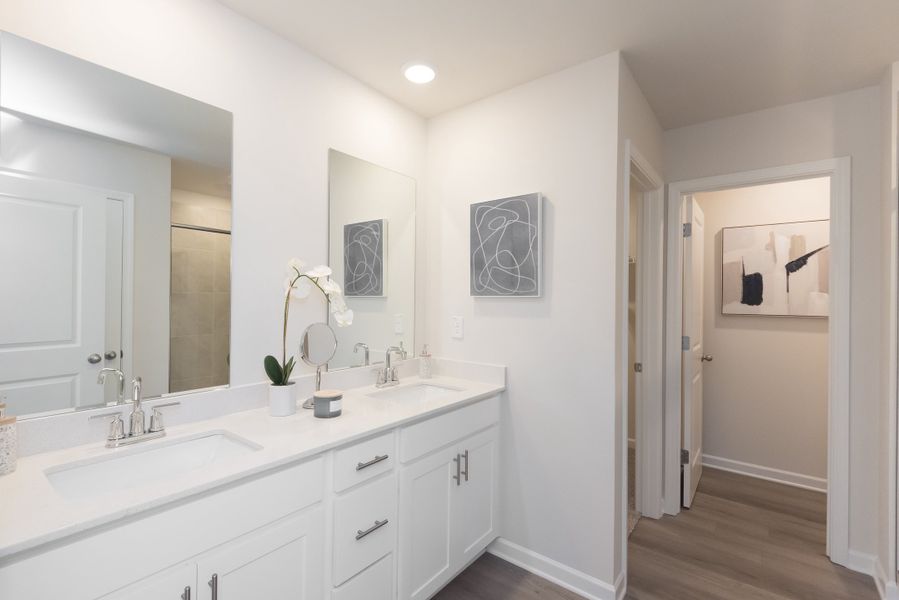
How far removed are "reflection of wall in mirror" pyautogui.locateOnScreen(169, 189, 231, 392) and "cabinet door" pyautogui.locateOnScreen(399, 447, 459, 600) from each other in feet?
2.80

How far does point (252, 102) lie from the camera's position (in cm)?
169

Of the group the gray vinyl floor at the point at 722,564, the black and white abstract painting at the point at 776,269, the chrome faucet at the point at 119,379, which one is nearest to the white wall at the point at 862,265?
the gray vinyl floor at the point at 722,564

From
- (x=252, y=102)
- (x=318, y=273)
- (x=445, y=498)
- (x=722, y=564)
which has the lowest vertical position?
(x=722, y=564)

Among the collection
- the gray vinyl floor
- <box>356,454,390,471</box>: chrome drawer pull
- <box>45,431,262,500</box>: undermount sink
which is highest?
<box>45,431,262,500</box>: undermount sink

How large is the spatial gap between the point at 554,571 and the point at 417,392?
1.09 metres

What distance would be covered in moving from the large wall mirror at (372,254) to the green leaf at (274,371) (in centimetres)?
38

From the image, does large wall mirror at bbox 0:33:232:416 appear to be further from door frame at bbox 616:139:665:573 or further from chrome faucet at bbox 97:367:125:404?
door frame at bbox 616:139:665:573

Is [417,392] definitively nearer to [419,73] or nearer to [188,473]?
[188,473]

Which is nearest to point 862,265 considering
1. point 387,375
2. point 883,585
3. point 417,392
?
point 883,585

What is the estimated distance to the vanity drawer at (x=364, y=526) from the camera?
54.1 inches

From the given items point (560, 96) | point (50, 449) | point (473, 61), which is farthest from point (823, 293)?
point (50, 449)

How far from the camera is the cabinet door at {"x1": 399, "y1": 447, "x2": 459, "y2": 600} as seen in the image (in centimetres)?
162

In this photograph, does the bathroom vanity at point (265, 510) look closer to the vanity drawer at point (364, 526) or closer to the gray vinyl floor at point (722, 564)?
the vanity drawer at point (364, 526)

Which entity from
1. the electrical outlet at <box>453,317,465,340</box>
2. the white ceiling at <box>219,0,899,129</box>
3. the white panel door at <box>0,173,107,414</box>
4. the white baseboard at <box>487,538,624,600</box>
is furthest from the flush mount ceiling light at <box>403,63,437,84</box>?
the white baseboard at <box>487,538,624,600</box>
